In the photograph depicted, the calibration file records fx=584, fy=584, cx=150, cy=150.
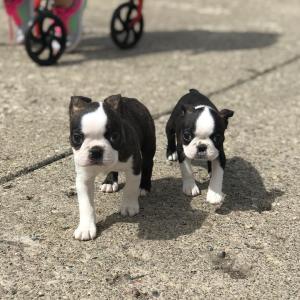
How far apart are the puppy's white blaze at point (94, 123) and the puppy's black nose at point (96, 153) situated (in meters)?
0.08

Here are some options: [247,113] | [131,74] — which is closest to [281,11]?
[131,74]

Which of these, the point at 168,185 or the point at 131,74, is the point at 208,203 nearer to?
the point at 168,185

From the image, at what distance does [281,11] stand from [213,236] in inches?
305

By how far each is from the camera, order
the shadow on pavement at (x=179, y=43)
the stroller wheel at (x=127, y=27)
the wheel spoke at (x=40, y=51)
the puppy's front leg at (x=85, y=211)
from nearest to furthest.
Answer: the puppy's front leg at (x=85, y=211), the wheel spoke at (x=40, y=51), the stroller wheel at (x=127, y=27), the shadow on pavement at (x=179, y=43)

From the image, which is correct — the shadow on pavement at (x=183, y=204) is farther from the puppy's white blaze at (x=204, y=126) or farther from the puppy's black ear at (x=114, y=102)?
the puppy's black ear at (x=114, y=102)

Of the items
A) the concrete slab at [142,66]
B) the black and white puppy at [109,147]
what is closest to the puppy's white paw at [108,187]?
the black and white puppy at [109,147]

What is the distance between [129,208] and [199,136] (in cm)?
64

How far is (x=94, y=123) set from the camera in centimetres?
305

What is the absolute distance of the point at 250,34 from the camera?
343 inches

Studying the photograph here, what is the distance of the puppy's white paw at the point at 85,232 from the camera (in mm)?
3434

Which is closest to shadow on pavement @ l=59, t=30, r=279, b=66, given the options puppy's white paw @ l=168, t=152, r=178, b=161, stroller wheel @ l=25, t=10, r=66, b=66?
stroller wheel @ l=25, t=10, r=66, b=66

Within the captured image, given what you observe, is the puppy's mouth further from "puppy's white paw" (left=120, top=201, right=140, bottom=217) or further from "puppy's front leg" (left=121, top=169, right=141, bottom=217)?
"puppy's white paw" (left=120, top=201, right=140, bottom=217)

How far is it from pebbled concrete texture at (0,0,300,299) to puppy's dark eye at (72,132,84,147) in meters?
0.65

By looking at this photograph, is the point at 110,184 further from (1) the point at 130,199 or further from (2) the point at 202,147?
(2) the point at 202,147
